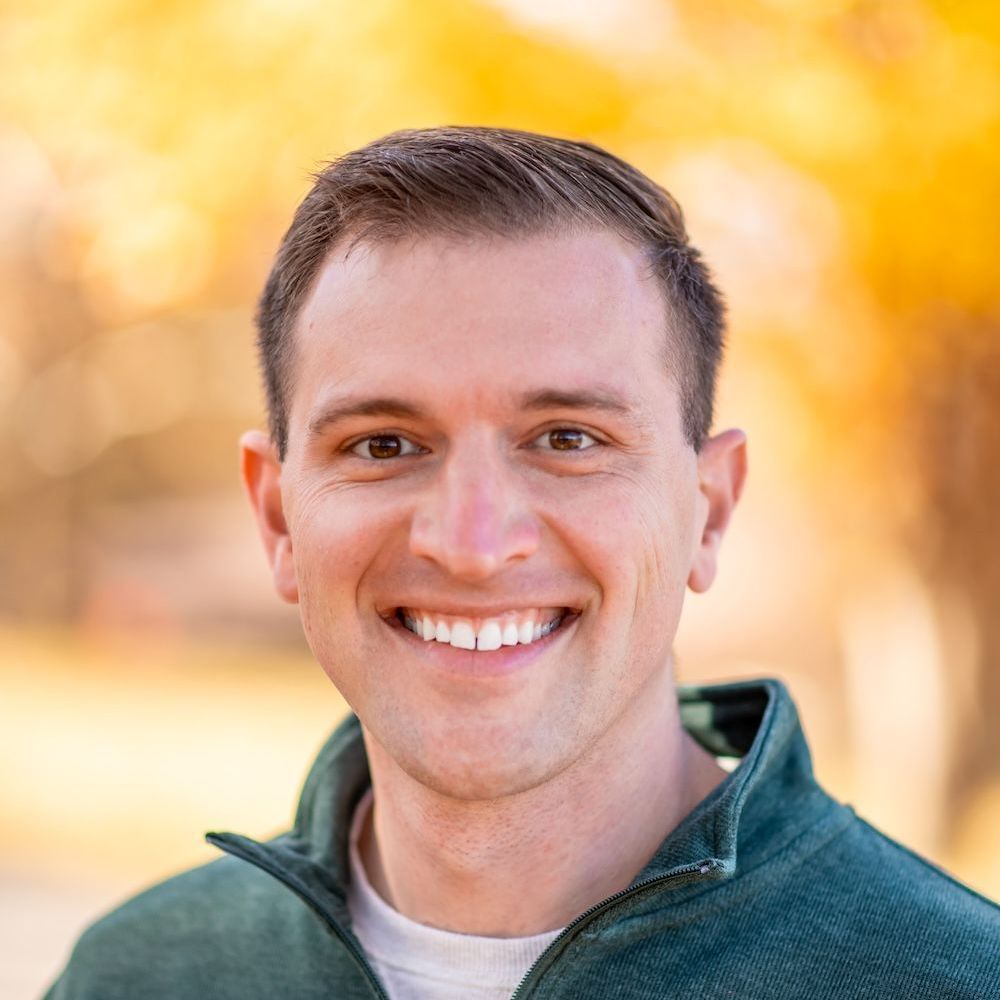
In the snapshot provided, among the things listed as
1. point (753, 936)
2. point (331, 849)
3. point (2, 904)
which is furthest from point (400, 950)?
point (2, 904)

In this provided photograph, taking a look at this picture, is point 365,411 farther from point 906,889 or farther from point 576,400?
point 906,889

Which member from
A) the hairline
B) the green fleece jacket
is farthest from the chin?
the hairline

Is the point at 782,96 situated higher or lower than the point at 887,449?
higher

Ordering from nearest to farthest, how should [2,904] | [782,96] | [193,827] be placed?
[782,96]
[2,904]
[193,827]

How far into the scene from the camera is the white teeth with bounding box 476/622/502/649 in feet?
7.23

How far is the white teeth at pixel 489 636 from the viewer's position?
2.21 metres

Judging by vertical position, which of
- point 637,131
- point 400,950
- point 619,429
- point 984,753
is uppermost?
point 637,131

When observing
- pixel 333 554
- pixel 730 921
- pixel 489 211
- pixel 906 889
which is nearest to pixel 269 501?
pixel 333 554

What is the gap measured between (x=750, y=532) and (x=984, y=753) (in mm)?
6415

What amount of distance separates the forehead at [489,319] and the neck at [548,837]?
23.2 inches

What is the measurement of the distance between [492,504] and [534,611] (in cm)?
20

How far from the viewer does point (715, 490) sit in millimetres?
2559

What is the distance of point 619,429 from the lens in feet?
7.36

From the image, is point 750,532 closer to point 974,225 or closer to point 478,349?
point 974,225
